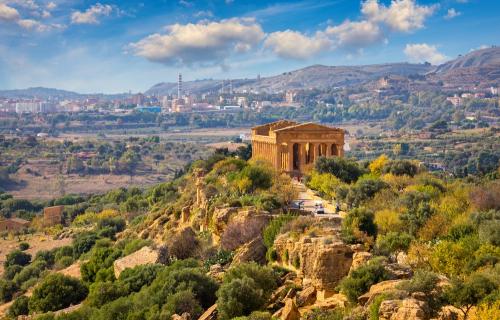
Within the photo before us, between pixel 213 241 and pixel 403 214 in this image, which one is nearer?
pixel 403 214

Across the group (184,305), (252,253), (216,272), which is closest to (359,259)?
(184,305)

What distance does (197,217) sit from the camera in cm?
3128

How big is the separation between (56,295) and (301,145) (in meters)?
18.9

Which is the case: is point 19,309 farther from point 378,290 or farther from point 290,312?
point 378,290

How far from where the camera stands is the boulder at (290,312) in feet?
53.2

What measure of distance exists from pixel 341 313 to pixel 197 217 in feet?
53.3

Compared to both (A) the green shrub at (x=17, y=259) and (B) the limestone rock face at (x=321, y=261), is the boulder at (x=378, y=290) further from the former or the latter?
(A) the green shrub at (x=17, y=259)

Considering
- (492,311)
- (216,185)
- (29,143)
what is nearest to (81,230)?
(216,185)

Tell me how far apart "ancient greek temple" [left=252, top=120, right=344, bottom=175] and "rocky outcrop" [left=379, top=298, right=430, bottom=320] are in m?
26.6

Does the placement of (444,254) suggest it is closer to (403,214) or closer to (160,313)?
(403,214)

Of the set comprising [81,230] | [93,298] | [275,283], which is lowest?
[81,230]

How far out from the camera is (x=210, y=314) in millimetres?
18750

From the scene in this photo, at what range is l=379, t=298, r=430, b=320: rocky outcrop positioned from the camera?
1359 cm

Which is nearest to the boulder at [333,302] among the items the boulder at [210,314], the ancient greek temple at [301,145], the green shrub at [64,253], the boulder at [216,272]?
the boulder at [210,314]
